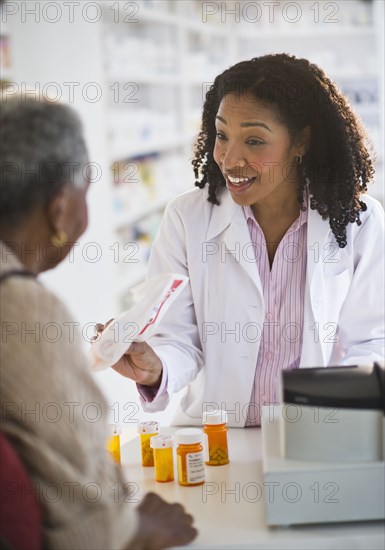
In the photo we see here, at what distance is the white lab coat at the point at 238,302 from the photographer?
2268mm

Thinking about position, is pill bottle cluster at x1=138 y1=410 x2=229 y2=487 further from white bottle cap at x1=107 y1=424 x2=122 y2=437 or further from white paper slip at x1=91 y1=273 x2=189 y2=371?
white paper slip at x1=91 y1=273 x2=189 y2=371

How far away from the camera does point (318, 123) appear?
2328mm

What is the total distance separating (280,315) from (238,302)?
0.44ft

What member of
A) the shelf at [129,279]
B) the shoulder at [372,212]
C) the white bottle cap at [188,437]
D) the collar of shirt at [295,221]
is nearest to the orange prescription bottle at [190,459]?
the white bottle cap at [188,437]

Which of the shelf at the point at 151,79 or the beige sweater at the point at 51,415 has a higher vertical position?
the shelf at the point at 151,79

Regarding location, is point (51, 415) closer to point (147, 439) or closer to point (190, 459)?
point (190, 459)

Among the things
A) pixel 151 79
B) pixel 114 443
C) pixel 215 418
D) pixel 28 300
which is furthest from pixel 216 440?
pixel 151 79

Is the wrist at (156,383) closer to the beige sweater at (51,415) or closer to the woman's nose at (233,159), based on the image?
the woman's nose at (233,159)

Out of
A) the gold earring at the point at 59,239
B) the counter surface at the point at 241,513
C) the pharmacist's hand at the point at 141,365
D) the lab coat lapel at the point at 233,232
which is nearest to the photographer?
the gold earring at the point at 59,239

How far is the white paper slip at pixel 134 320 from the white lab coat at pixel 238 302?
423 millimetres

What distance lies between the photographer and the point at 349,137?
2.32m

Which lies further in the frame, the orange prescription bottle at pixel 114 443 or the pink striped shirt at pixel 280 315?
the pink striped shirt at pixel 280 315

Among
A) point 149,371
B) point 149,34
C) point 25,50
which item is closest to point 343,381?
point 149,371

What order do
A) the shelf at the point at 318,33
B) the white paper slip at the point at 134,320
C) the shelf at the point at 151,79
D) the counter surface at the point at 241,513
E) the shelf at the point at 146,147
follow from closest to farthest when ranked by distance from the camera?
the counter surface at the point at 241,513, the white paper slip at the point at 134,320, the shelf at the point at 146,147, the shelf at the point at 151,79, the shelf at the point at 318,33
